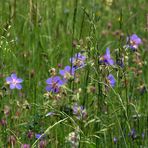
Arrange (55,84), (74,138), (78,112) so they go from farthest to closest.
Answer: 1. (55,84)
2. (78,112)
3. (74,138)

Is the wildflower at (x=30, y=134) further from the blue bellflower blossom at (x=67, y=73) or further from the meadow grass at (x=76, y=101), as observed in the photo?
the blue bellflower blossom at (x=67, y=73)

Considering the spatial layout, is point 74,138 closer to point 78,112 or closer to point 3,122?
point 78,112

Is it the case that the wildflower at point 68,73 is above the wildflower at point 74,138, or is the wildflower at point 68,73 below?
above

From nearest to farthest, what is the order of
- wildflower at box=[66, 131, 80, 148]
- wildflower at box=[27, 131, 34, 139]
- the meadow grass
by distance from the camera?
wildflower at box=[66, 131, 80, 148], the meadow grass, wildflower at box=[27, 131, 34, 139]

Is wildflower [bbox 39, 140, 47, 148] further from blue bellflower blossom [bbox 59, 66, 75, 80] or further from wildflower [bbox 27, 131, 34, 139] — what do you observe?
blue bellflower blossom [bbox 59, 66, 75, 80]

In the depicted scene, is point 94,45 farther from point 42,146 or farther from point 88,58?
point 42,146

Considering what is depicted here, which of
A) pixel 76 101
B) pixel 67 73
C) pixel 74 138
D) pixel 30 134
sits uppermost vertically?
pixel 67 73

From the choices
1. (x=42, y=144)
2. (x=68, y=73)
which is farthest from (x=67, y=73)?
(x=42, y=144)

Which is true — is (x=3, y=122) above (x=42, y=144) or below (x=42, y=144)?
above

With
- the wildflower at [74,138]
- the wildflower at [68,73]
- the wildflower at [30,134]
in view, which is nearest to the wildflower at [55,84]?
the wildflower at [68,73]

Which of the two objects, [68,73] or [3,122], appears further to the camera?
[3,122]

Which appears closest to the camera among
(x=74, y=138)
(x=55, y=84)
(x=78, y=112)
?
(x=74, y=138)

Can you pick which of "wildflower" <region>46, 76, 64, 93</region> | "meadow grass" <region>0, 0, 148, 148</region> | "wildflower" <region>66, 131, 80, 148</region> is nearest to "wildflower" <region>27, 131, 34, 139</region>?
"meadow grass" <region>0, 0, 148, 148</region>

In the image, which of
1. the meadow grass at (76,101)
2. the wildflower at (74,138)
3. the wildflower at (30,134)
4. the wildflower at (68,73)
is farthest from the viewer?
the wildflower at (30,134)
